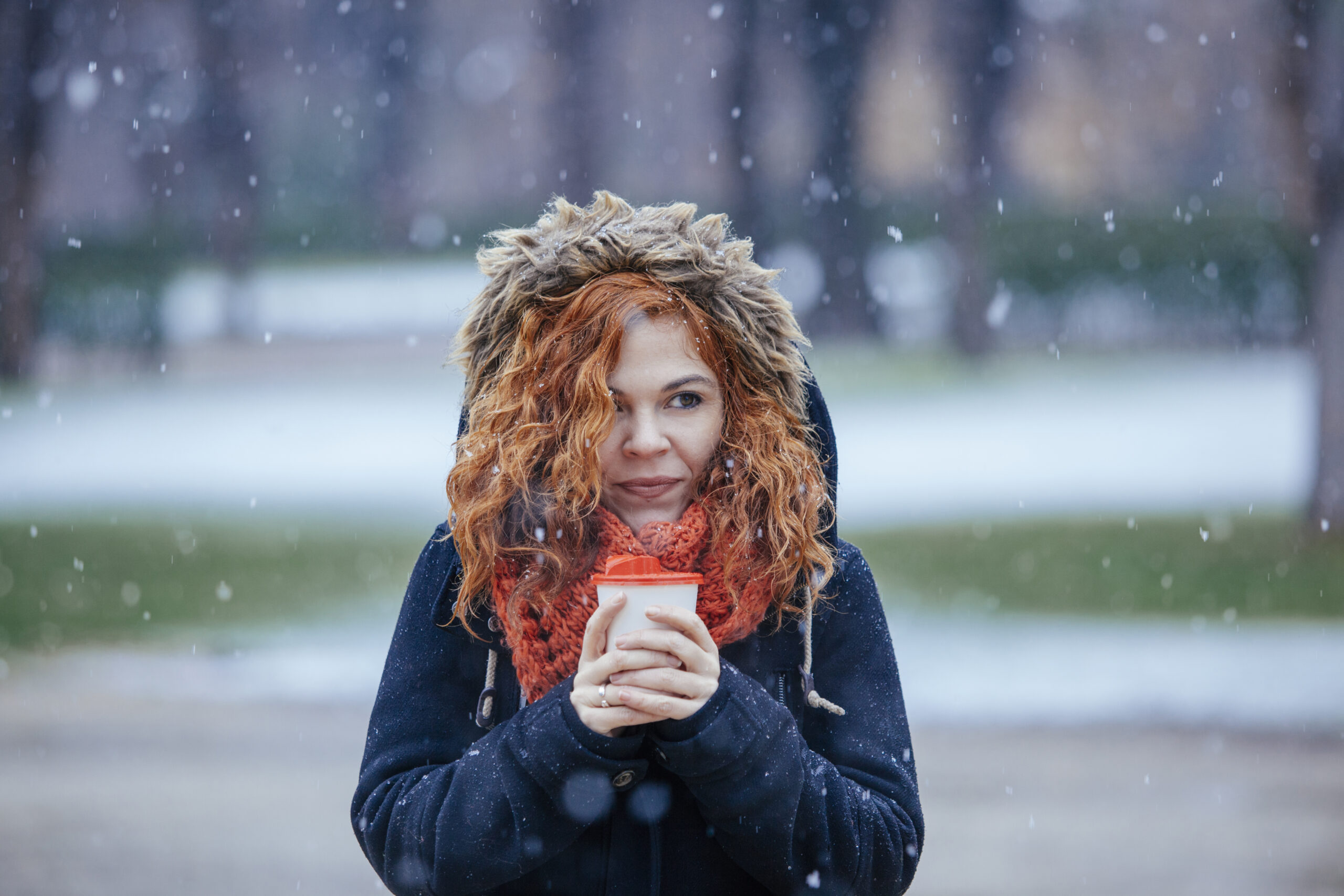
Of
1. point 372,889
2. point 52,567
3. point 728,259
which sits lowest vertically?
point 372,889

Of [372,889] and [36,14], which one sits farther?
[36,14]

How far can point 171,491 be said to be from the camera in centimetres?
1205

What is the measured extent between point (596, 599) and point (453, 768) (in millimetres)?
294

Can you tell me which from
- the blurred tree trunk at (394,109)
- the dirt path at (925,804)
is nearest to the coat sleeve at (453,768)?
the dirt path at (925,804)

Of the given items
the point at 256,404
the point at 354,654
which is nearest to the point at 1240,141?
the point at 256,404

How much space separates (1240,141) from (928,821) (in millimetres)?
26404

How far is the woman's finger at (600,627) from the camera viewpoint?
4.97 ft

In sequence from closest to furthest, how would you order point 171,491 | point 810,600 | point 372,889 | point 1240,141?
point 810,600, point 372,889, point 171,491, point 1240,141

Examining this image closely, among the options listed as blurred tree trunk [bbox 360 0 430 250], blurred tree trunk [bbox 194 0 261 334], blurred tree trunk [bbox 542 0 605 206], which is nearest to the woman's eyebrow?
blurred tree trunk [bbox 542 0 605 206]

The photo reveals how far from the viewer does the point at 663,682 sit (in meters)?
1.54

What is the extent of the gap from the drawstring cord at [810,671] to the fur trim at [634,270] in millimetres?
289

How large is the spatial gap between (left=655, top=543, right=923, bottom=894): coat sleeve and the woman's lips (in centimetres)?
29

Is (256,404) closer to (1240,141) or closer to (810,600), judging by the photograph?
→ (810,600)

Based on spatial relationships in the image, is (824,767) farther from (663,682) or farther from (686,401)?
(686,401)
